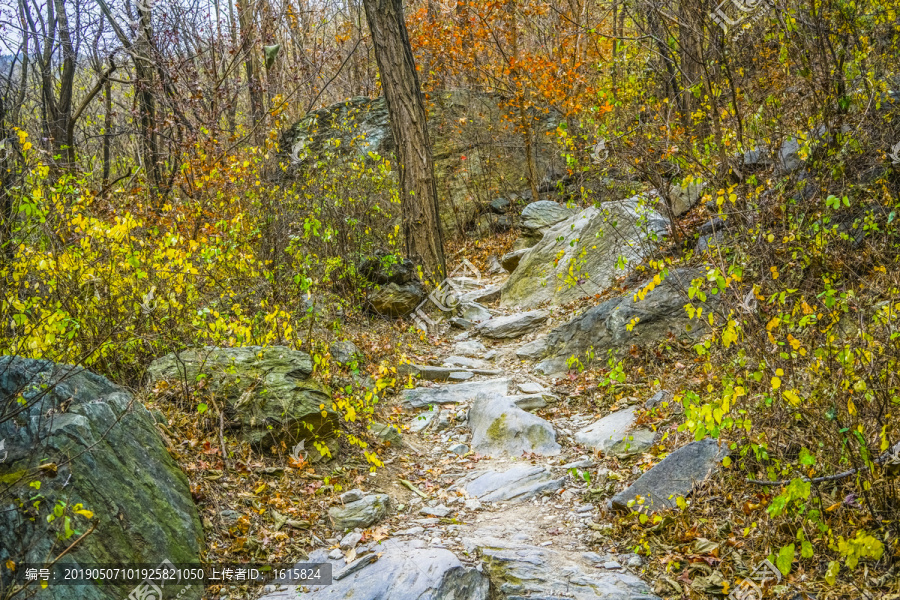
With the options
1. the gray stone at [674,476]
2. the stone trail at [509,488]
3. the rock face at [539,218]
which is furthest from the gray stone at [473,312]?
the gray stone at [674,476]

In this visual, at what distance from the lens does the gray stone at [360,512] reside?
4.01 metres

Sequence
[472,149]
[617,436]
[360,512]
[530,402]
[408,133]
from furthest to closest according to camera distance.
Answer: [472,149], [408,133], [530,402], [617,436], [360,512]

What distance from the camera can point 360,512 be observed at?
13.5 feet

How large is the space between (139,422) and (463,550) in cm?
213

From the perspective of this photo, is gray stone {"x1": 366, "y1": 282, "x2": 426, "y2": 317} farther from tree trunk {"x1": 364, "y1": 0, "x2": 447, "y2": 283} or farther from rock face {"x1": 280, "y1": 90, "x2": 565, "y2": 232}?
rock face {"x1": 280, "y1": 90, "x2": 565, "y2": 232}

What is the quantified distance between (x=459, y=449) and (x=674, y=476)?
6.74ft

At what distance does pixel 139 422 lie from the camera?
12.0 feet

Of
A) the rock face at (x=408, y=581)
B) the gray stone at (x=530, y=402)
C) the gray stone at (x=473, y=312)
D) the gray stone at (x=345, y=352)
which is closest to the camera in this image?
the rock face at (x=408, y=581)

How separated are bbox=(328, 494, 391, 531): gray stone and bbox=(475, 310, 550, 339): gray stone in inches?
164

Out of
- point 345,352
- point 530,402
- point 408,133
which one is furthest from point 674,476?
point 408,133

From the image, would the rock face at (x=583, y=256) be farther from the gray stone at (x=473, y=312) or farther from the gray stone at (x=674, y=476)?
the gray stone at (x=674, y=476)

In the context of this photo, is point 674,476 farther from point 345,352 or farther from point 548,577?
point 345,352

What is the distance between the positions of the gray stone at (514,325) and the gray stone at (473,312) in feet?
1.84

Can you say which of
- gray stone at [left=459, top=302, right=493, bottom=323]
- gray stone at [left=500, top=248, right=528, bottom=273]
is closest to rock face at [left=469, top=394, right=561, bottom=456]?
gray stone at [left=459, top=302, right=493, bottom=323]
